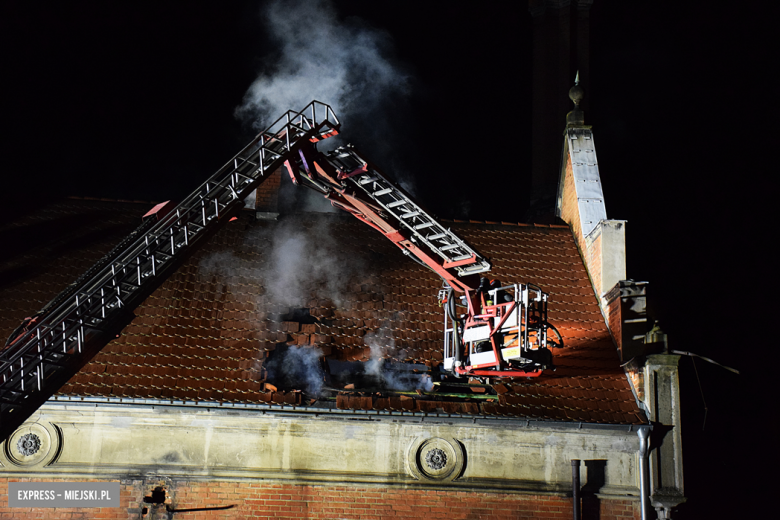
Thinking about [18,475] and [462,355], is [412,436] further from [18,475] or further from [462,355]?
[18,475]

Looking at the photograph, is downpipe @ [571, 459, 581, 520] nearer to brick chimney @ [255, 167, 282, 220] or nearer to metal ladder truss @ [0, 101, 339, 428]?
metal ladder truss @ [0, 101, 339, 428]

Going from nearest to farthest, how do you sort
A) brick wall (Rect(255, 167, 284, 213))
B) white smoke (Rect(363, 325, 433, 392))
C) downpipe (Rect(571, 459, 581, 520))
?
1. downpipe (Rect(571, 459, 581, 520))
2. white smoke (Rect(363, 325, 433, 392))
3. brick wall (Rect(255, 167, 284, 213))

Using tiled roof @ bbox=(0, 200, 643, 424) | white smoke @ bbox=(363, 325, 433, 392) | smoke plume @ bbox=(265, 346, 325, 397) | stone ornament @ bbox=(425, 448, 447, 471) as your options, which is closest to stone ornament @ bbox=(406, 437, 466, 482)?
stone ornament @ bbox=(425, 448, 447, 471)

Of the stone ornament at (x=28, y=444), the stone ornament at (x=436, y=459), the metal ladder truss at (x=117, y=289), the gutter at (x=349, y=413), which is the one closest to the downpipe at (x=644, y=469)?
the gutter at (x=349, y=413)

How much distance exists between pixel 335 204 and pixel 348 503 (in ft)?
15.8

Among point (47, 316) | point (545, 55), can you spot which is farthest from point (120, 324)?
point (545, 55)

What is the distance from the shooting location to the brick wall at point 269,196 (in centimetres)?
1612

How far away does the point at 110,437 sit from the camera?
11.5 m

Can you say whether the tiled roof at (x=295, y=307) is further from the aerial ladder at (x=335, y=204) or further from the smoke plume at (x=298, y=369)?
the aerial ladder at (x=335, y=204)

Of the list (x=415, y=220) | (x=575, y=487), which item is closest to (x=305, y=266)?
(x=415, y=220)

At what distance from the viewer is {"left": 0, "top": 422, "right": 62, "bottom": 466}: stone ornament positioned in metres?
11.2

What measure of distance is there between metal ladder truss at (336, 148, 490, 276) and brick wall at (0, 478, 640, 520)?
3.62 metres

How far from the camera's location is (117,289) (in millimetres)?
9531

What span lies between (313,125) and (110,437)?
5.88 metres
